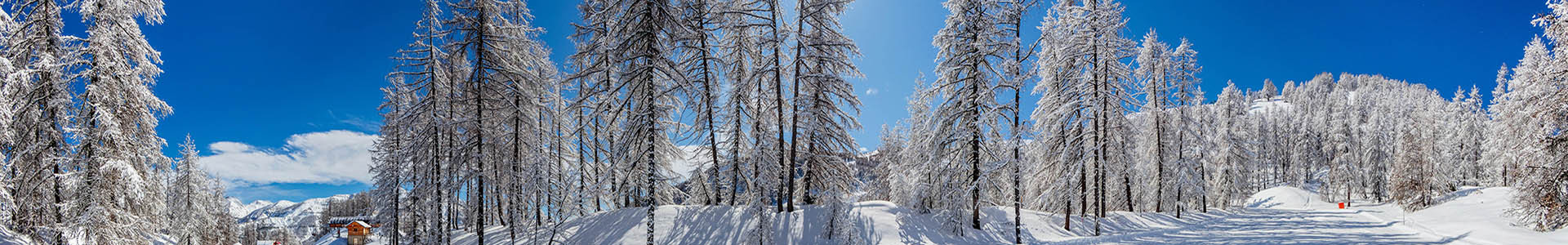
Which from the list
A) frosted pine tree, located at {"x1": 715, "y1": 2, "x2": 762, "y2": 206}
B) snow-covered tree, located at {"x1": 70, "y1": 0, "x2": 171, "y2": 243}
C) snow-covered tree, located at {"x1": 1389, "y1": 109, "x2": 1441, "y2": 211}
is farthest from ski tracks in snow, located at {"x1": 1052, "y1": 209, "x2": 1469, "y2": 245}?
snow-covered tree, located at {"x1": 70, "y1": 0, "x2": 171, "y2": 243}

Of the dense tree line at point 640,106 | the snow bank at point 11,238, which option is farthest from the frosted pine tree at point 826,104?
the snow bank at point 11,238

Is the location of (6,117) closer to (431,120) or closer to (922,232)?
(431,120)

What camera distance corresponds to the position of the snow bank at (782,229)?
52.6 ft

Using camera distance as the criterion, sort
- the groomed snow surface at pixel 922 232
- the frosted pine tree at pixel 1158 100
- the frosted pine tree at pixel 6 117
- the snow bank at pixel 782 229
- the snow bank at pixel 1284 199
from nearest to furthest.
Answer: the frosted pine tree at pixel 6 117, the groomed snow surface at pixel 922 232, the snow bank at pixel 782 229, the frosted pine tree at pixel 1158 100, the snow bank at pixel 1284 199

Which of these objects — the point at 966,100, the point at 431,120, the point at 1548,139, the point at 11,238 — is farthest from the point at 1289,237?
the point at 11,238

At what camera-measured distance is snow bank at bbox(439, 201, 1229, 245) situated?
16.0m

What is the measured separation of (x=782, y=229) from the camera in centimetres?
1627

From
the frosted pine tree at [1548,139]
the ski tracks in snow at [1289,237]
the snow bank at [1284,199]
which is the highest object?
the frosted pine tree at [1548,139]

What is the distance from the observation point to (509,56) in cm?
1744

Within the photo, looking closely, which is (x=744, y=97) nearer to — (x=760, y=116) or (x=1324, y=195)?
(x=760, y=116)

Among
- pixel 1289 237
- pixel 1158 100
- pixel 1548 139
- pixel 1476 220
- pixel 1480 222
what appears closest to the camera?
pixel 1548 139

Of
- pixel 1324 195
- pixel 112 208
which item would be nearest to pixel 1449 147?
pixel 1324 195

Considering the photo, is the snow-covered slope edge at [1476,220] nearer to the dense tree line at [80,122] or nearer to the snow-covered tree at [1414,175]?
the snow-covered tree at [1414,175]

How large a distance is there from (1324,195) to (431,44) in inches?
3327
